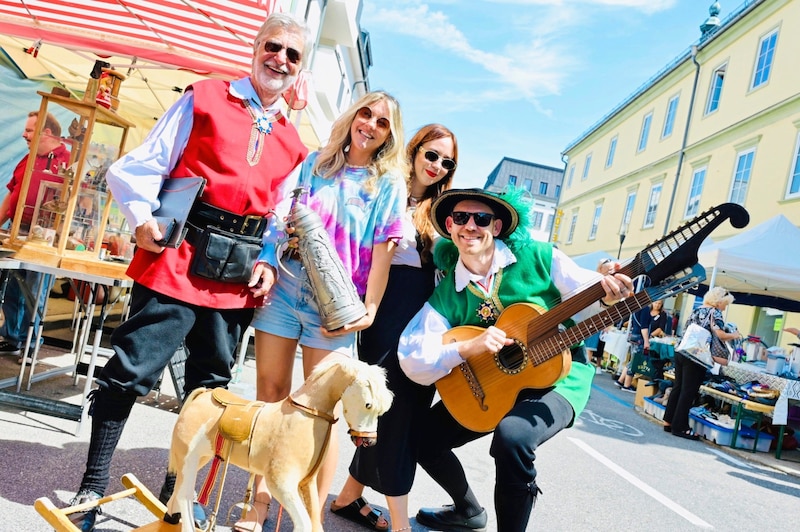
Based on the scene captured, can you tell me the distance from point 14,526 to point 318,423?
1.40m

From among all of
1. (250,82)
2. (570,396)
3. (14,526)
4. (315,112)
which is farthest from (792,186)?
Answer: (14,526)

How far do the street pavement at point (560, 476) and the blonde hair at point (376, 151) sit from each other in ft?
5.61

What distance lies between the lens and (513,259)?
9.39ft

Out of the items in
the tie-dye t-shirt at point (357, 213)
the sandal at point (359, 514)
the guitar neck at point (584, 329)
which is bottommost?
the sandal at point (359, 514)

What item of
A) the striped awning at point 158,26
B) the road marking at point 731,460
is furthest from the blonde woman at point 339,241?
the road marking at point 731,460

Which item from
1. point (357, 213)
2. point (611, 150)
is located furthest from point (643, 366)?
point (611, 150)

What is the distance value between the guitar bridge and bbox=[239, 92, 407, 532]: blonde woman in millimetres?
574

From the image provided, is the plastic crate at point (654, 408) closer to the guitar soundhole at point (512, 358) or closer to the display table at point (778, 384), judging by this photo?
the display table at point (778, 384)

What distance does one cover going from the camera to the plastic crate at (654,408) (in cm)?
902

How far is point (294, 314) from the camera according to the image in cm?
253

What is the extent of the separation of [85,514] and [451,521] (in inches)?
71.9

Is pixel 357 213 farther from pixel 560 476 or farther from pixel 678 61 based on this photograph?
pixel 678 61

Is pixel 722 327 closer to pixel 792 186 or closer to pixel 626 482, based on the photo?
pixel 626 482

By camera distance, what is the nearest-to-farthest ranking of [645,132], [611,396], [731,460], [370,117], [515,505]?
1. [515,505]
2. [370,117]
3. [731,460]
4. [611,396]
5. [645,132]
